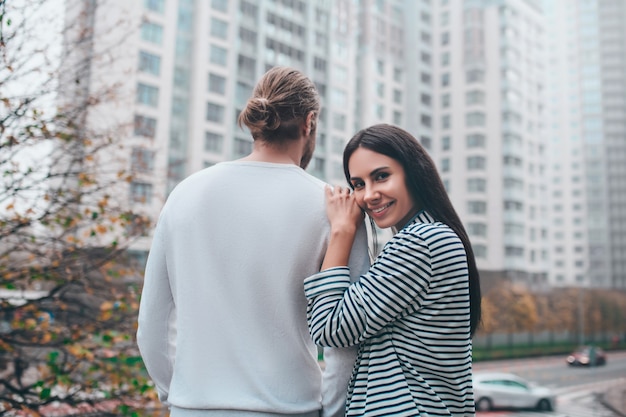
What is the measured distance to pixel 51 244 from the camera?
4438 millimetres

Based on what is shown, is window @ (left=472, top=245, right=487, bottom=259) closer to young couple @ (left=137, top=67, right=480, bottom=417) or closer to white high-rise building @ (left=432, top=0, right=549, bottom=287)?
white high-rise building @ (left=432, top=0, right=549, bottom=287)

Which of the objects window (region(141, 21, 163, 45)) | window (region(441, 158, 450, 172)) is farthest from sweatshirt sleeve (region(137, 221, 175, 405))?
window (region(441, 158, 450, 172))

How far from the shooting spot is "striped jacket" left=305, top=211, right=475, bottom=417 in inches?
57.5

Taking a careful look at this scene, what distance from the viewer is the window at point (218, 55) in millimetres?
30109

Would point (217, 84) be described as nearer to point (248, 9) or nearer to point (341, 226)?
point (248, 9)

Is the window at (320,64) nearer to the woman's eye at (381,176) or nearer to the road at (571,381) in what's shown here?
the road at (571,381)

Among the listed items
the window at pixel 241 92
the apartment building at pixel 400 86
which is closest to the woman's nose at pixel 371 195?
the apartment building at pixel 400 86

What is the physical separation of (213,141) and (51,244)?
25.6m

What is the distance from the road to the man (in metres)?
16.0

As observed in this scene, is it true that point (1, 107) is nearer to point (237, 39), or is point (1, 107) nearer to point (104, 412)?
point (104, 412)

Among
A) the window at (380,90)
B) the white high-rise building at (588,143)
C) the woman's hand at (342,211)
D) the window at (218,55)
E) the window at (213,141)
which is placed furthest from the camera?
the white high-rise building at (588,143)

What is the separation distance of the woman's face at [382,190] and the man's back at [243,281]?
5.6 inches

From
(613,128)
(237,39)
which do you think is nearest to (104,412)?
(237,39)

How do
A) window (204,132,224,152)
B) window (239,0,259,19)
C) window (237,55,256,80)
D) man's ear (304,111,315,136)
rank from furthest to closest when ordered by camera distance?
1. window (239,0,259,19)
2. window (237,55,256,80)
3. window (204,132,224,152)
4. man's ear (304,111,315,136)
